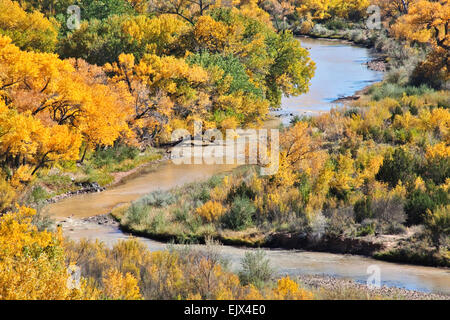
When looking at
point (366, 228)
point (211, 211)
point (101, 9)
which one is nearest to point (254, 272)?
point (366, 228)

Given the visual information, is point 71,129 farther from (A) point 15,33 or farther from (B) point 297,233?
(A) point 15,33

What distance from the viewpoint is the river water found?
15.5m

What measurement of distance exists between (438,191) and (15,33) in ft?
105

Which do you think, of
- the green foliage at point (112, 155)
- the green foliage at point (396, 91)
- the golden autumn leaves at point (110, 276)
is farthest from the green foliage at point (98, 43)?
the golden autumn leaves at point (110, 276)

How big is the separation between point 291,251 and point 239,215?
9.26 feet

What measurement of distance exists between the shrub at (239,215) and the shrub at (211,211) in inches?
11.0

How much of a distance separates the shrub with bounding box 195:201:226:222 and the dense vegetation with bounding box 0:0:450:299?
0.06m

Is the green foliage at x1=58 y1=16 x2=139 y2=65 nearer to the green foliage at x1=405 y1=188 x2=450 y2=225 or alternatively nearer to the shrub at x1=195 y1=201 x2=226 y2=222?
the shrub at x1=195 y1=201 x2=226 y2=222

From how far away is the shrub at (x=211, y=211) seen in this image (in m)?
20.9

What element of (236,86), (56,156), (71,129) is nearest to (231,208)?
(56,156)

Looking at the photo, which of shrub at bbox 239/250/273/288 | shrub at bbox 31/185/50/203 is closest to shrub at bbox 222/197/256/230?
shrub at bbox 239/250/273/288

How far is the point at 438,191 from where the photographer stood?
19.7 meters

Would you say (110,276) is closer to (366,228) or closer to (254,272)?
(254,272)

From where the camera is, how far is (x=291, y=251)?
18.3 metres
